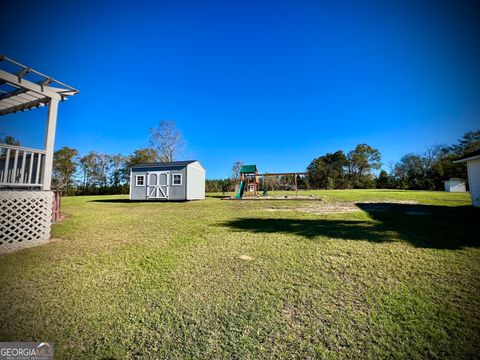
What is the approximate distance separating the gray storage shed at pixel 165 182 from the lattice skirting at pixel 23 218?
Result: 10.8m

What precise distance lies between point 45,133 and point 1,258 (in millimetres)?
3201

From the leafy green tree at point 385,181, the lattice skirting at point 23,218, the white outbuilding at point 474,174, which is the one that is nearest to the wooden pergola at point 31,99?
the lattice skirting at point 23,218

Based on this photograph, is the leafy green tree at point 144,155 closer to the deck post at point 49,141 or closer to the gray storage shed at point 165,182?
the gray storage shed at point 165,182

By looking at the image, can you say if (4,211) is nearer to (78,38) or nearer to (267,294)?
(267,294)

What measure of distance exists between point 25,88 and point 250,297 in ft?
23.5

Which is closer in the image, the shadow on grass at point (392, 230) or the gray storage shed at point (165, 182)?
the shadow on grass at point (392, 230)

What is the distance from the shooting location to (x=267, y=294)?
8.42 feet

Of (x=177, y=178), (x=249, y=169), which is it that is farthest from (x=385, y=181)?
(x=177, y=178)

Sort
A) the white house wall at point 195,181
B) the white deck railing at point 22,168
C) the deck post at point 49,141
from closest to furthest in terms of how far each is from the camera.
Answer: the white deck railing at point 22,168 < the deck post at point 49,141 < the white house wall at point 195,181

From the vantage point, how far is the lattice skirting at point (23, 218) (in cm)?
435

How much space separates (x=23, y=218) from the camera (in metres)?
4.65

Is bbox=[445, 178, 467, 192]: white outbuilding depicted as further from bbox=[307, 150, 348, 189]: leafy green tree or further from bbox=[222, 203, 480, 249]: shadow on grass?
bbox=[222, 203, 480, 249]: shadow on grass

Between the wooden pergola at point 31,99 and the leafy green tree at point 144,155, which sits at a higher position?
the leafy green tree at point 144,155

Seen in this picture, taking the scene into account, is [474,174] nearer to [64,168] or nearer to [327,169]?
[327,169]
